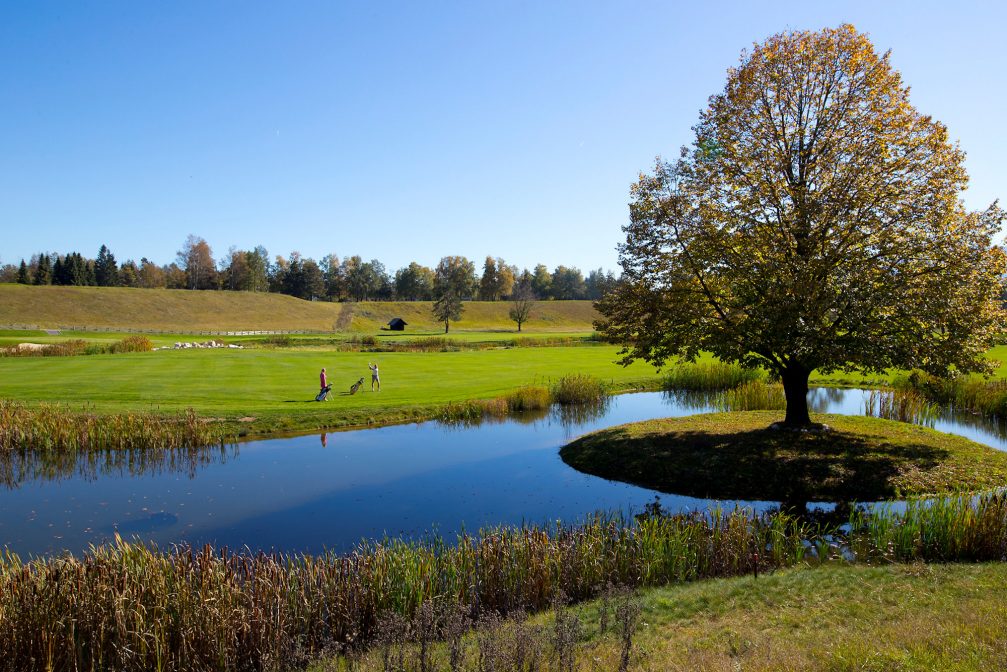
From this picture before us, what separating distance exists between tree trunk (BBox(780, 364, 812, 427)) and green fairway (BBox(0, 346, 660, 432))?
15707 millimetres

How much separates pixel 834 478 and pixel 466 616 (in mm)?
12357

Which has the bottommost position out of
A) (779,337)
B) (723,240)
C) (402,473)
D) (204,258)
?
(402,473)

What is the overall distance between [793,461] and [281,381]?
95.3ft

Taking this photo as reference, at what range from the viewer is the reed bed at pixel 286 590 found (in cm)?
841

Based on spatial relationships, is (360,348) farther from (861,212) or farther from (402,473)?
(861,212)

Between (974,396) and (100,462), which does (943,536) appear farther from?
(100,462)

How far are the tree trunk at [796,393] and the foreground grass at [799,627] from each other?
35.6 feet

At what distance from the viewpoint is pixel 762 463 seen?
18500 mm

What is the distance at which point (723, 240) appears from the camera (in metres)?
19.5

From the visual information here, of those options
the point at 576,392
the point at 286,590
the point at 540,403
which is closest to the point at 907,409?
the point at 576,392

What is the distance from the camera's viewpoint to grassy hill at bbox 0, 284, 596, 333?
107 meters

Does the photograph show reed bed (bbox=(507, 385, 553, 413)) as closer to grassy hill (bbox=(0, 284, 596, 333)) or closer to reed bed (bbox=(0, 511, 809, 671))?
reed bed (bbox=(0, 511, 809, 671))

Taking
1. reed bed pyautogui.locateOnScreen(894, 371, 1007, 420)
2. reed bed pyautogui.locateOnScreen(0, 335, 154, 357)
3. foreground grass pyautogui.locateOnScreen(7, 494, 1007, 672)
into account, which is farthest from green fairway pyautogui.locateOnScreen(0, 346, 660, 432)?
foreground grass pyautogui.locateOnScreen(7, 494, 1007, 672)

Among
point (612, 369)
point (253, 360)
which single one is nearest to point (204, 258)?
point (253, 360)
